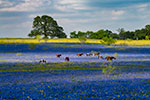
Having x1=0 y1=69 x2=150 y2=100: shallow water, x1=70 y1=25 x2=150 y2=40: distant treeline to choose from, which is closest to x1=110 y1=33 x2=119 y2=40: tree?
x1=70 y1=25 x2=150 y2=40: distant treeline

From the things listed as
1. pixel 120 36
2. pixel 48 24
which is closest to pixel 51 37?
pixel 48 24

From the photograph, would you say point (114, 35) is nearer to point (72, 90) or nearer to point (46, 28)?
point (46, 28)

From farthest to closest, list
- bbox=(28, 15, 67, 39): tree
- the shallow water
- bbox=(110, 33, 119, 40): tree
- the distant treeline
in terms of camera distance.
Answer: bbox=(110, 33, 119, 40): tree < the distant treeline < bbox=(28, 15, 67, 39): tree < the shallow water

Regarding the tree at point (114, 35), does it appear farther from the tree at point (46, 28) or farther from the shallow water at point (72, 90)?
the shallow water at point (72, 90)

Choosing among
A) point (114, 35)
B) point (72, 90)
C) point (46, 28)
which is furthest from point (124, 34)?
point (72, 90)

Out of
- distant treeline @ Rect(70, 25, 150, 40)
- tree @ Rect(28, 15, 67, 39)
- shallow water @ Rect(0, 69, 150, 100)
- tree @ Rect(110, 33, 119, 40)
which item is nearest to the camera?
shallow water @ Rect(0, 69, 150, 100)

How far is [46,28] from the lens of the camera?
120750 mm

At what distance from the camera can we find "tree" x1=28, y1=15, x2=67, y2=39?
120 m

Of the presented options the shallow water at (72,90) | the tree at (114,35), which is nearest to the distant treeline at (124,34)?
the tree at (114,35)

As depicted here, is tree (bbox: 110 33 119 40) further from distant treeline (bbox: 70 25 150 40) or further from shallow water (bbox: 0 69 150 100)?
shallow water (bbox: 0 69 150 100)

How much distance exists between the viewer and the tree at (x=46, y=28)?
4707 inches

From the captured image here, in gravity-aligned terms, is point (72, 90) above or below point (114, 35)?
below

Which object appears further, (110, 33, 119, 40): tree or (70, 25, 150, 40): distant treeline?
(110, 33, 119, 40): tree

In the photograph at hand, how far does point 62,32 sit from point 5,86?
364ft
